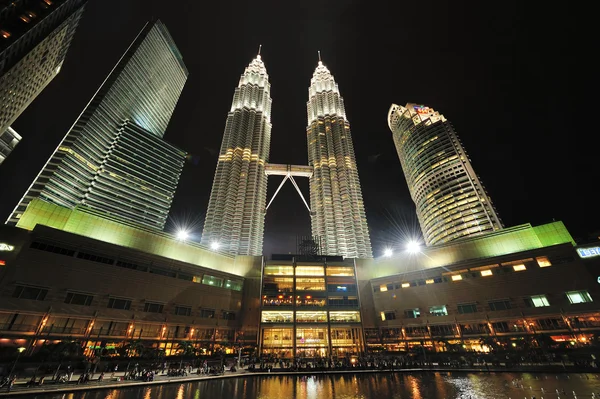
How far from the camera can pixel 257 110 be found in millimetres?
152750

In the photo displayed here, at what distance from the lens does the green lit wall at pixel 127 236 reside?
5328 centimetres

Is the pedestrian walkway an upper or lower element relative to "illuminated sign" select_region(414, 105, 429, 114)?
lower

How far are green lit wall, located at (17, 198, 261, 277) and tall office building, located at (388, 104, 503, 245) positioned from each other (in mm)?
87234

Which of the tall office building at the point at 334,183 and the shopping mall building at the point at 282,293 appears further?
the tall office building at the point at 334,183

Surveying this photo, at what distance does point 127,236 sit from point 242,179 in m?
70.1

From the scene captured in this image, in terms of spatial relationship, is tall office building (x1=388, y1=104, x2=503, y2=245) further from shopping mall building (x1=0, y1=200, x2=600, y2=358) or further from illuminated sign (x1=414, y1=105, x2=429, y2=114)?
shopping mall building (x1=0, y1=200, x2=600, y2=358)

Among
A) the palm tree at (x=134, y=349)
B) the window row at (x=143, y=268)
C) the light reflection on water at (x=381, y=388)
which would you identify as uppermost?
the window row at (x=143, y=268)

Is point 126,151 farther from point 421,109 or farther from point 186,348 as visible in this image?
point 421,109

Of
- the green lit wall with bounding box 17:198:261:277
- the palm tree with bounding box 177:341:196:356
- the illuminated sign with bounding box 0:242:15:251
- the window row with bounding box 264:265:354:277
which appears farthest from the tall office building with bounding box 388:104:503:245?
the illuminated sign with bounding box 0:242:15:251

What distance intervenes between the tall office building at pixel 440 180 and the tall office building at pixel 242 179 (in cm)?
7941

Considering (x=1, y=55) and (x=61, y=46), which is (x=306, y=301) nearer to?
(x=1, y=55)

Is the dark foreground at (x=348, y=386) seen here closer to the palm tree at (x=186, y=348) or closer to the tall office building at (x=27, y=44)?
the palm tree at (x=186, y=348)

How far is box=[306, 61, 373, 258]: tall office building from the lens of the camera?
11531 centimetres

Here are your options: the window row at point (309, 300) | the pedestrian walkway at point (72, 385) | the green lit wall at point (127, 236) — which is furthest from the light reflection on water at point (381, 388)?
the green lit wall at point (127, 236)
